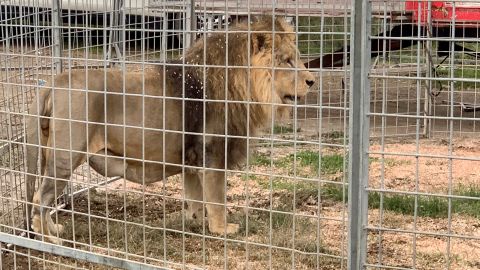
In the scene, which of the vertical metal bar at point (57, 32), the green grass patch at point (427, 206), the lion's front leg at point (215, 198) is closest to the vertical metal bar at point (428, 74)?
the green grass patch at point (427, 206)

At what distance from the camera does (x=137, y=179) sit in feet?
17.8

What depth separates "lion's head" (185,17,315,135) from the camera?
498 cm

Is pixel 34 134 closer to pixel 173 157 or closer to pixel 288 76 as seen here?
pixel 173 157

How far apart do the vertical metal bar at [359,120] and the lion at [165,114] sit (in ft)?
5.26

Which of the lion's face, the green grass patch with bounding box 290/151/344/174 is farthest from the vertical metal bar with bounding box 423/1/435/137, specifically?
the lion's face

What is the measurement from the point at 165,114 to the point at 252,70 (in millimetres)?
663

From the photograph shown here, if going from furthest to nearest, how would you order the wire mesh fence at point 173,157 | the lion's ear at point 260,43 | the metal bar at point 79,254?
the lion's ear at point 260,43
the wire mesh fence at point 173,157
the metal bar at point 79,254

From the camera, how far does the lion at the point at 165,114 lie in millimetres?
4977

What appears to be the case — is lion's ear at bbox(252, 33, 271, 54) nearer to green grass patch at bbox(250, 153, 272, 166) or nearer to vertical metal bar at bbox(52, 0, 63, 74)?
vertical metal bar at bbox(52, 0, 63, 74)

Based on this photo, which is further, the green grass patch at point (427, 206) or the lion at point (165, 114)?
the green grass patch at point (427, 206)

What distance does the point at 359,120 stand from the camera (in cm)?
324

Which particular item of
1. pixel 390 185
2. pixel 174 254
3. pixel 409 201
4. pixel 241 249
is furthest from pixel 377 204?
pixel 174 254

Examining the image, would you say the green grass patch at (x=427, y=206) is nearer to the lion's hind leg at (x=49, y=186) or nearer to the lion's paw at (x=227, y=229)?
the lion's paw at (x=227, y=229)

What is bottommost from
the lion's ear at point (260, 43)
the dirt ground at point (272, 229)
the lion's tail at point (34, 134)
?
the dirt ground at point (272, 229)
